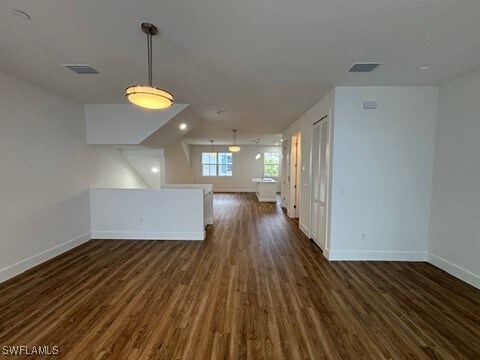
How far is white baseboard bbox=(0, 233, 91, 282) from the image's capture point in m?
2.91

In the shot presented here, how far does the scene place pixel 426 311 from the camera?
7.63 feet

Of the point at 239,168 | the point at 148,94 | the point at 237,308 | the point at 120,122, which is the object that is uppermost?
the point at 120,122

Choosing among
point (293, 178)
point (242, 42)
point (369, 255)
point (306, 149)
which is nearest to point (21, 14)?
point (242, 42)

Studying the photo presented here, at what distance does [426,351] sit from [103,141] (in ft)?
18.4

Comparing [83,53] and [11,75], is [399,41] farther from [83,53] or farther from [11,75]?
[11,75]

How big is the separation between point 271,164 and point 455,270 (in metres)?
9.62

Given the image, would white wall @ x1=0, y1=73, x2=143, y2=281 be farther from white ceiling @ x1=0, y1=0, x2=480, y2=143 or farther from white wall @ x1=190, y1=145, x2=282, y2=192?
white wall @ x1=190, y1=145, x2=282, y2=192

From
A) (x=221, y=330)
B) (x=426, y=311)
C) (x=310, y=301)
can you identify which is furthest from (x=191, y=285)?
(x=426, y=311)

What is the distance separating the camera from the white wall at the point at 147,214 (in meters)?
4.51

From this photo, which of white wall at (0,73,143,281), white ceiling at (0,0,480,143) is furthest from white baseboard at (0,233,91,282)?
white ceiling at (0,0,480,143)

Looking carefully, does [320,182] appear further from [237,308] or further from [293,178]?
[237,308]

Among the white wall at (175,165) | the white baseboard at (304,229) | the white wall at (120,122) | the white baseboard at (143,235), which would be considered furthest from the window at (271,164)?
the white wall at (120,122)

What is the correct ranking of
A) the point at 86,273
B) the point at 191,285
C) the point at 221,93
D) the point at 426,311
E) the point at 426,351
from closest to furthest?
the point at 426,351 < the point at 426,311 < the point at 191,285 < the point at 86,273 < the point at 221,93

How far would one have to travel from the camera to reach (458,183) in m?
3.06
